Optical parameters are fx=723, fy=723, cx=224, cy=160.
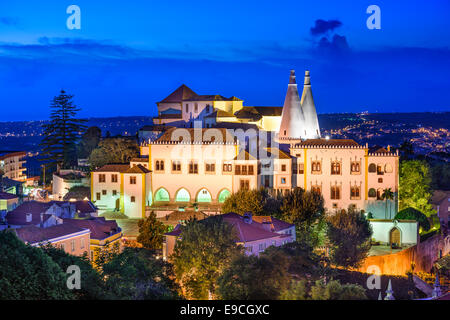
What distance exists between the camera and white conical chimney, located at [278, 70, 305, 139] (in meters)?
44.3

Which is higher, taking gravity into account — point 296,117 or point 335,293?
point 296,117

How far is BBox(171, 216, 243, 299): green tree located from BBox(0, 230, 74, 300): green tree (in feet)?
17.7

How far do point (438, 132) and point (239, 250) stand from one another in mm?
78801

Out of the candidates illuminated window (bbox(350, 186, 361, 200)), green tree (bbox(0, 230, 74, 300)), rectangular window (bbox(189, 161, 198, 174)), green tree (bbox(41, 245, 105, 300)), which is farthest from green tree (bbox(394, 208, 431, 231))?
green tree (bbox(0, 230, 74, 300))

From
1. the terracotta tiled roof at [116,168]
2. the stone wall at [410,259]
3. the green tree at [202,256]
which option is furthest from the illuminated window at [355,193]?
the green tree at [202,256]

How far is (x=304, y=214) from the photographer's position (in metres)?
35.1

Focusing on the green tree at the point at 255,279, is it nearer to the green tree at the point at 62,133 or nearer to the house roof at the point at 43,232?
the house roof at the point at 43,232

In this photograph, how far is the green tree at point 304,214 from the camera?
3409 cm

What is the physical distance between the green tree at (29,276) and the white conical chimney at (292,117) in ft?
86.7

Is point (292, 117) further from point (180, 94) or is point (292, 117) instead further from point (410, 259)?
point (410, 259)

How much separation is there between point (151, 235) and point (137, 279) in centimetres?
1032

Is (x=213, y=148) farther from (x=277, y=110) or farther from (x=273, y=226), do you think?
(x=277, y=110)

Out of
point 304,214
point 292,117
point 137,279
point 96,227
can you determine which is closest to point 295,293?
point 137,279
